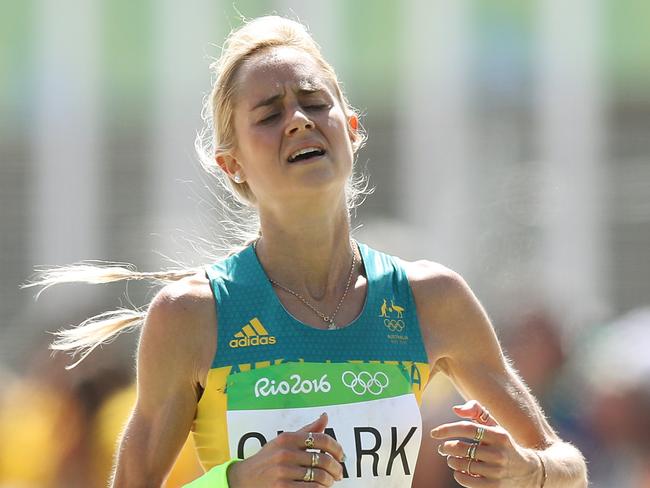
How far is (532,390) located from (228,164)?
237 cm

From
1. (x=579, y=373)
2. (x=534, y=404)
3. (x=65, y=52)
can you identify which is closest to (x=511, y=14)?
(x=65, y=52)

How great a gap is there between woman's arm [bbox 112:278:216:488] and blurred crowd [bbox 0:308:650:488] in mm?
1892

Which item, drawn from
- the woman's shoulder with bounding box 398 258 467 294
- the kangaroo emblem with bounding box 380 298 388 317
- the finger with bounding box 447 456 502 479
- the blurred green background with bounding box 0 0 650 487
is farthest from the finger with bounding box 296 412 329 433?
the blurred green background with bounding box 0 0 650 487

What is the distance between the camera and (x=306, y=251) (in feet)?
8.57

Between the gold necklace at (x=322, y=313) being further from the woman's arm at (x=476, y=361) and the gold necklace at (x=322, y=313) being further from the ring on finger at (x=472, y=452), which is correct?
the ring on finger at (x=472, y=452)

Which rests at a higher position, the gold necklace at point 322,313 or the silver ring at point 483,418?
the gold necklace at point 322,313

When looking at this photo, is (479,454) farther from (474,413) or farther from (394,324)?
(394,324)

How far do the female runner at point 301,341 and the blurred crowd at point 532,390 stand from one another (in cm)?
183

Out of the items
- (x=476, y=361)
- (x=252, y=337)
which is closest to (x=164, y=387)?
(x=252, y=337)

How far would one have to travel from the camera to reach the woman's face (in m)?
2.48

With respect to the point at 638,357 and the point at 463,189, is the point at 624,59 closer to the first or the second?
the point at 463,189

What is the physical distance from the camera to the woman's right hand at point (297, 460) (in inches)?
84.6

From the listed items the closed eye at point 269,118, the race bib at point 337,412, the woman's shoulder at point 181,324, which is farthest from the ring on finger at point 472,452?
the closed eye at point 269,118

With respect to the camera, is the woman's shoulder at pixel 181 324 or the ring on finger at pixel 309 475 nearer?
the ring on finger at pixel 309 475
